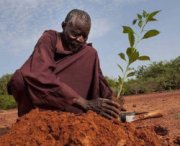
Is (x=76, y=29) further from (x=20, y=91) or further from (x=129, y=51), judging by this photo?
(x=20, y=91)

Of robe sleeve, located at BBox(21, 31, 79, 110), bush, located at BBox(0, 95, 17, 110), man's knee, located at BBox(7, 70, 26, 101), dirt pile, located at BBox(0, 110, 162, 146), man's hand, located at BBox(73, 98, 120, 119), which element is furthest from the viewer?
bush, located at BBox(0, 95, 17, 110)

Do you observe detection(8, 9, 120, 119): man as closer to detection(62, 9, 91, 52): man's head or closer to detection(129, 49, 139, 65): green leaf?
detection(62, 9, 91, 52): man's head

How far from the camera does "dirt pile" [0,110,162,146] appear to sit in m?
2.84

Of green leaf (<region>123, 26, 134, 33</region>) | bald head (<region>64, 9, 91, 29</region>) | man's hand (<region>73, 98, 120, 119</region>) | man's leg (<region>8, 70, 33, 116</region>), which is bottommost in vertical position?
man's hand (<region>73, 98, 120, 119</region>)

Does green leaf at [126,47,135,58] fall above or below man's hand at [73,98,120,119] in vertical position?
above

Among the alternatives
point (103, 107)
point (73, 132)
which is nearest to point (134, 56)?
point (103, 107)

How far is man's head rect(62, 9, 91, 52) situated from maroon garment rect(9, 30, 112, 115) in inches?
3.4

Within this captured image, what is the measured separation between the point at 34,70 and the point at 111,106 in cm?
66

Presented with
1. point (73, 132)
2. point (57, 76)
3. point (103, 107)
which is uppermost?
point (57, 76)

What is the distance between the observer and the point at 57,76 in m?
3.91

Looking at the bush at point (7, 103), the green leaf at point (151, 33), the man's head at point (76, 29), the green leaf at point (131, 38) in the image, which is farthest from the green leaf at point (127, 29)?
the bush at point (7, 103)

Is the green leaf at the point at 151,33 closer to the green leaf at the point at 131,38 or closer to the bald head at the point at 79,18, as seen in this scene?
the green leaf at the point at 131,38

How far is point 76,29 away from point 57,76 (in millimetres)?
429

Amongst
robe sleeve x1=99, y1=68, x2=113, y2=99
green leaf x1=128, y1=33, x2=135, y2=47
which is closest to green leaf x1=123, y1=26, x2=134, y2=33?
green leaf x1=128, y1=33, x2=135, y2=47
